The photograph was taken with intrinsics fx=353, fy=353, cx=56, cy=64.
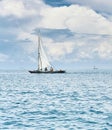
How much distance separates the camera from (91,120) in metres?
29.1

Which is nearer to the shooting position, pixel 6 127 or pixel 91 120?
pixel 6 127

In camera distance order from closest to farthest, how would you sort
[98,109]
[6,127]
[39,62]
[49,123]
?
[6,127]
[49,123]
[98,109]
[39,62]

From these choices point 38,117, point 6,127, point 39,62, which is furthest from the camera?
point 39,62

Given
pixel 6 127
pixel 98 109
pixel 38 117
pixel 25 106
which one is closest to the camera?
pixel 6 127

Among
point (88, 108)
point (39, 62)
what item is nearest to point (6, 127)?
point (88, 108)

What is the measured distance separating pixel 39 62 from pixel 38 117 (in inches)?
5368

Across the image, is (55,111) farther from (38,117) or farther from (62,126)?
(62,126)

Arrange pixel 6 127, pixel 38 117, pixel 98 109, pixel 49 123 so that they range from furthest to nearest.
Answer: pixel 98 109 → pixel 38 117 → pixel 49 123 → pixel 6 127

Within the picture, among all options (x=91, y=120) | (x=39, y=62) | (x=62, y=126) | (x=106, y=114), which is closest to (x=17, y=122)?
(x=62, y=126)

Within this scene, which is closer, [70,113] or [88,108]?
[70,113]

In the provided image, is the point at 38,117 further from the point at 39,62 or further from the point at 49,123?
the point at 39,62

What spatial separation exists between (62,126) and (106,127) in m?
3.29

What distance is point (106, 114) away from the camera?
105 ft

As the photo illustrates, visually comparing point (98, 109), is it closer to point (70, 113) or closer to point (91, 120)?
point (70, 113)
